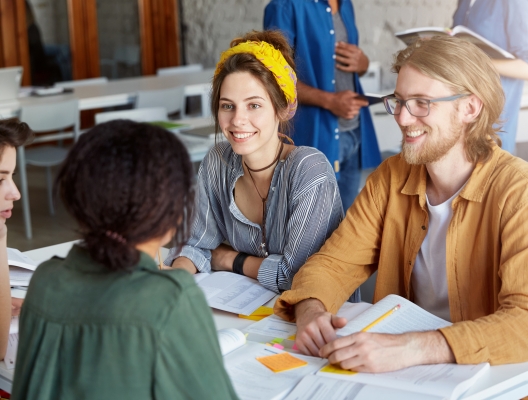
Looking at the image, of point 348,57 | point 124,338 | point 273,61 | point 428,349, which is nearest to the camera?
point 124,338

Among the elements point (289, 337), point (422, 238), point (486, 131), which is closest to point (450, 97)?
point (486, 131)

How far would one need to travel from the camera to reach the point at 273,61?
2.10 meters

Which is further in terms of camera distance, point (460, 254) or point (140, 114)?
point (140, 114)

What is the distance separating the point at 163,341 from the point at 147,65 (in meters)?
7.70

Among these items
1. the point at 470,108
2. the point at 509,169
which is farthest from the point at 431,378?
the point at 470,108

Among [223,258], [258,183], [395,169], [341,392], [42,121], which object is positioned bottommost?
[42,121]

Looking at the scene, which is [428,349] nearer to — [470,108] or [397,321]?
[397,321]

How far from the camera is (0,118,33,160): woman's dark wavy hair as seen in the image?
1.71m

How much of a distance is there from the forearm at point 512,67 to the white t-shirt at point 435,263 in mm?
1231

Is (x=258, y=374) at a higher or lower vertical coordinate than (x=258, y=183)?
lower

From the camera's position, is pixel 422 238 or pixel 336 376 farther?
pixel 422 238

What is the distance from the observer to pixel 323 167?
6.82ft

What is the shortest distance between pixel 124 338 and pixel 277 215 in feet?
3.87

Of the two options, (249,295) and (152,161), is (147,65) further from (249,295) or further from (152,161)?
(152,161)
